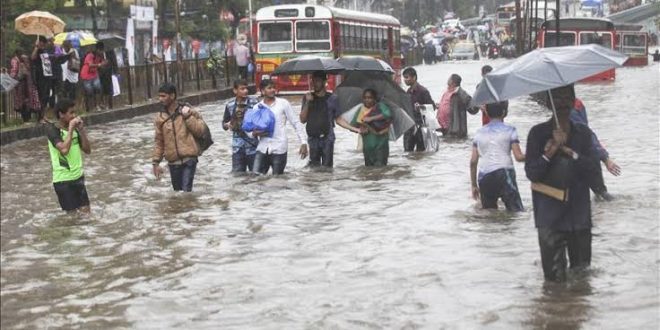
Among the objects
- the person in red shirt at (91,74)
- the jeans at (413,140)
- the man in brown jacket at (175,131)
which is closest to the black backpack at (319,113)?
the man in brown jacket at (175,131)

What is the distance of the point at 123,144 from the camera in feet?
70.6

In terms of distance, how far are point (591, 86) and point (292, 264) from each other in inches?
1156

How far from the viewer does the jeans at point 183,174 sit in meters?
13.7

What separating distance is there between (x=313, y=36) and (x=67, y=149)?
895 inches

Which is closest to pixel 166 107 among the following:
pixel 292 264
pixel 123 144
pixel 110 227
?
pixel 110 227

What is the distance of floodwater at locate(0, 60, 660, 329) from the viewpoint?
26.8 ft

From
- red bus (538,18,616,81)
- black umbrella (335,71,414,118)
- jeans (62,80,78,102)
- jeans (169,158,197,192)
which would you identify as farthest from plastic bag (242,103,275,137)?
red bus (538,18,616,81)

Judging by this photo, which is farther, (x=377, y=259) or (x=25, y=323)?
(x=377, y=259)

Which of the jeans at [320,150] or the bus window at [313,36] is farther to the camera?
the bus window at [313,36]

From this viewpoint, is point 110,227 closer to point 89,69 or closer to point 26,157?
point 26,157

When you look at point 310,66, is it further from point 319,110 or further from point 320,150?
point 320,150

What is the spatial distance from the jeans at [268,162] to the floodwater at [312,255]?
0.42 feet

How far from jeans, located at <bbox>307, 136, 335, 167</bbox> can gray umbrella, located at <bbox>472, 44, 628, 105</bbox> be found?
7.21 m

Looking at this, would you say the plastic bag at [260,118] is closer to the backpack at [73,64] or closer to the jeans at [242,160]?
the jeans at [242,160]
